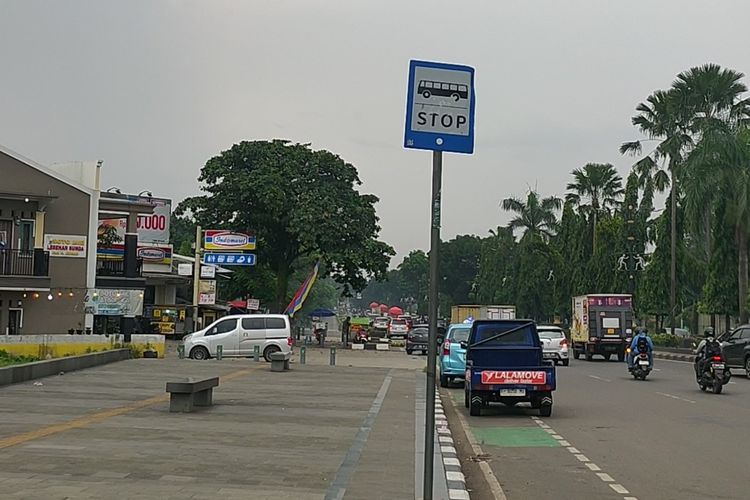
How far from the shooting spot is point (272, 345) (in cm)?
3606

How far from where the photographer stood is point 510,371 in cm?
1862

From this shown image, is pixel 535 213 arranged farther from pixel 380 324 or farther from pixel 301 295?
pixel 301 295

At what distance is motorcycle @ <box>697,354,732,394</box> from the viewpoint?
24281 millimetres

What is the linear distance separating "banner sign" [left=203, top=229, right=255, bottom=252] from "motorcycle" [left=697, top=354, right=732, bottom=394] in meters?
30.3

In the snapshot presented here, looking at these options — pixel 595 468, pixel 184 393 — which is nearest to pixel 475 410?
pixel 184 393

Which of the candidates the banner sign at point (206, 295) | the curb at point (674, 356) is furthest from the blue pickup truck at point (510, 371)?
the banner sign at point (206, 295)

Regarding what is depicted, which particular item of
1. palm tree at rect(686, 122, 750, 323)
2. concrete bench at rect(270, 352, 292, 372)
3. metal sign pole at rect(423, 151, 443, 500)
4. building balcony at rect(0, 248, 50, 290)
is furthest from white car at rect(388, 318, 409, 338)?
metal sign pole at rect(423, 151, 443, 500)

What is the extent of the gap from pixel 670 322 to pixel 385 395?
3924cm

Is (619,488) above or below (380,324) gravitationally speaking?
below

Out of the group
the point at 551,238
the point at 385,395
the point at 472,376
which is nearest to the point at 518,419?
the point at 472,376

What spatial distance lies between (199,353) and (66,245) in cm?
862

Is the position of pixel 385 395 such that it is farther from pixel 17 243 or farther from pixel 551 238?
pixel 551 238

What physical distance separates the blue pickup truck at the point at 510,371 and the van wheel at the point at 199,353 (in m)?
18.6

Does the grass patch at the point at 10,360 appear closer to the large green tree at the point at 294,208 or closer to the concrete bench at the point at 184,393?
the concrete bench at the point at 184,393
